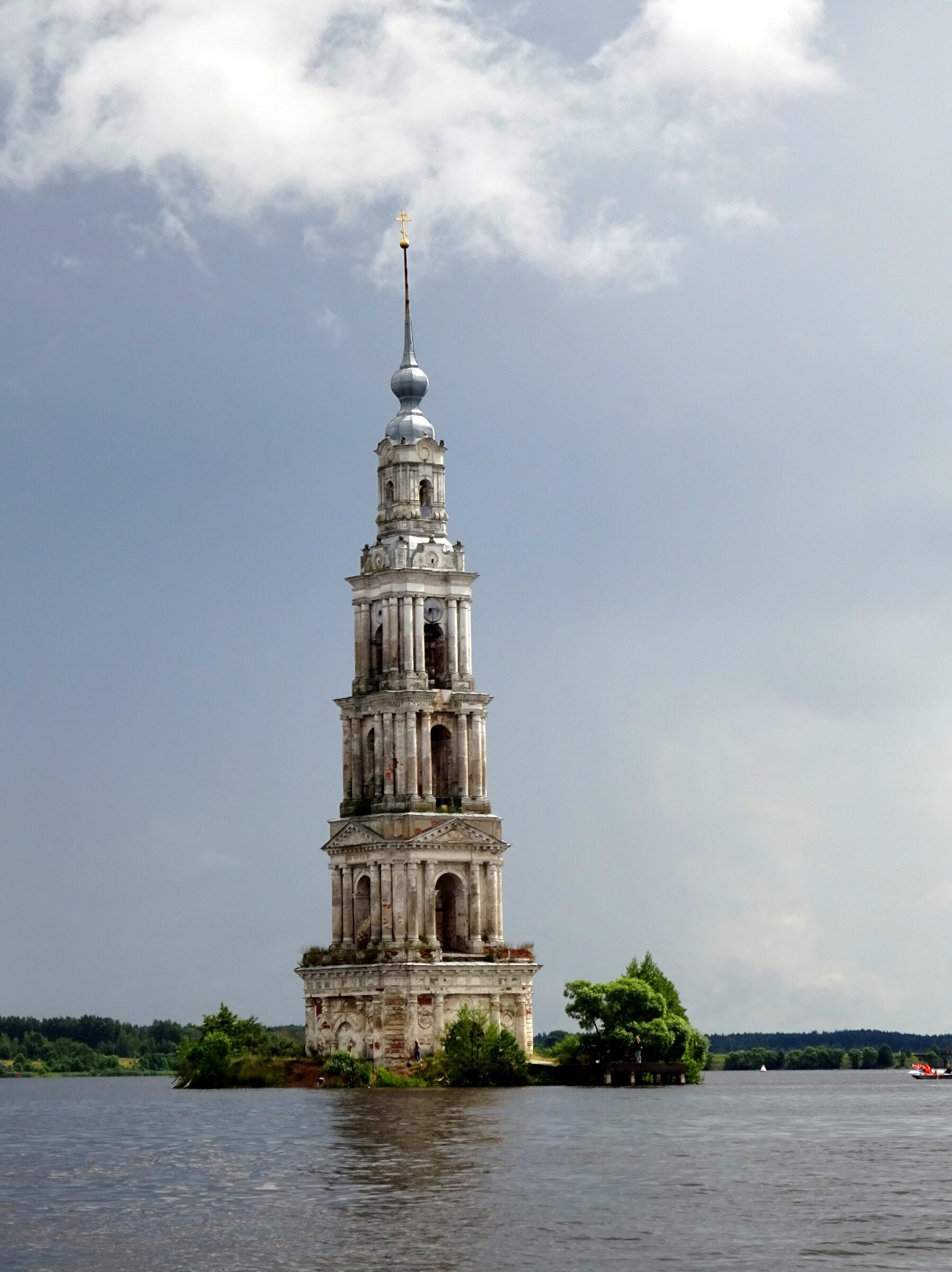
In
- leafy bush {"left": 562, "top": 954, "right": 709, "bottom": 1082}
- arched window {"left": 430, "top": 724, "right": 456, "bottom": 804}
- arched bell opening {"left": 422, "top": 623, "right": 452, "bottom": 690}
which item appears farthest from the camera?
arched bell opening {"left": 422, "top": 623, "right": 452, "bottom": 690}

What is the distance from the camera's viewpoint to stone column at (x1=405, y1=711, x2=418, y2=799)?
14125 cm

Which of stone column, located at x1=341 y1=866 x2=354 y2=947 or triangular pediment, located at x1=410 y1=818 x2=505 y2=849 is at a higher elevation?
triangular pediment, located at x1=410 y1=818 x2=505 y2=849

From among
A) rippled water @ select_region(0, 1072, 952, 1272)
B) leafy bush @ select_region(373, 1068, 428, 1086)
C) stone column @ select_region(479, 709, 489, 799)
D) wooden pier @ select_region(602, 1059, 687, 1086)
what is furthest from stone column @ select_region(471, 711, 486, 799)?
rippled water @ select_region(0, 1072, 952, 1272)

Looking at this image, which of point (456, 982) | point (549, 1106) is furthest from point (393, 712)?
point (549, 1106)

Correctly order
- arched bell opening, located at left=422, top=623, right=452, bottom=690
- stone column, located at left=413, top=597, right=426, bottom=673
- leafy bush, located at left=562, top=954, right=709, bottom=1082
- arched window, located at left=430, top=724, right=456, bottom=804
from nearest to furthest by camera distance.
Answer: leafy bush, located at left=562, top=954, right=709, bottom=1082 < stone column, located at left=413, top=597, right=426, bottom=673 < arched window, located at left=430, top=724, right=456, bottom=804 < arched bell opening, located at left=422, top=623, right=452, bottom=690

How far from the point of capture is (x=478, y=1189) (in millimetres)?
64562

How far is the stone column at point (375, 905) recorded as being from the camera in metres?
139

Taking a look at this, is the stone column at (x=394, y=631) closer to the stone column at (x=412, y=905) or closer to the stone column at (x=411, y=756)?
the stone column at (x=411, y=756)

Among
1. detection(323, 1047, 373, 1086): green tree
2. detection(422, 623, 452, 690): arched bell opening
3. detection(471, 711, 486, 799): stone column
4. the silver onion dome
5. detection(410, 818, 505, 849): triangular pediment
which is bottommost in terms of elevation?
detection(323, 1047, 373, 1086): green tree

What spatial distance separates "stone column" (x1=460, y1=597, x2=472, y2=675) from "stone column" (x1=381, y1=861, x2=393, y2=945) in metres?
14.6

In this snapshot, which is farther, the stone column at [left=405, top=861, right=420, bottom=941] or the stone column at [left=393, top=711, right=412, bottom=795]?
the stone column at [left=393, top=711, right=412, bottom=795]

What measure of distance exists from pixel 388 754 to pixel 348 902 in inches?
385

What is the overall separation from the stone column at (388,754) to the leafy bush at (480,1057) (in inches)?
708

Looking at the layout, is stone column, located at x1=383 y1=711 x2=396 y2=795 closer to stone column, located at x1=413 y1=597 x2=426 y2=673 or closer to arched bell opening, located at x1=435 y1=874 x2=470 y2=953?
stone column, located at x1=413 y1=597 x2=426 y2=673
